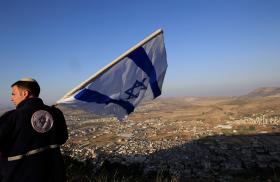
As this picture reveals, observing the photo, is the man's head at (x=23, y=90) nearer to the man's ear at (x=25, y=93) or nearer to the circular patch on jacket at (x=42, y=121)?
the man's ear at (x=25, y=93)

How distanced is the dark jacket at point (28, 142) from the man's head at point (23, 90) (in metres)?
0.08

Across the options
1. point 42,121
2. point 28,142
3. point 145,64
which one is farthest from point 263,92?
point 28,142

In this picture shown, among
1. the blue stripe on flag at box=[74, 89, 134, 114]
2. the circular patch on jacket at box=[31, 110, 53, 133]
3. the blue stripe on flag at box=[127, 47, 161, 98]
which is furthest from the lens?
the blue stripe on flag at box=[127, 47, 161, 98]

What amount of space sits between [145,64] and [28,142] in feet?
11.3

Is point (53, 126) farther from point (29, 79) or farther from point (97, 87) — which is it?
point (97, 87)

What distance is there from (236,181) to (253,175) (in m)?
3.24

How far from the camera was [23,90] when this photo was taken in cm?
392

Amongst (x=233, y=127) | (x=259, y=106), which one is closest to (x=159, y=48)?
(x=233, y=127)

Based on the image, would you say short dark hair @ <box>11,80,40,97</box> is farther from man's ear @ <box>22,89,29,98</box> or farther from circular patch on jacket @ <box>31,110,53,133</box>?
circular patch on jacket @ <box>31,110,53,133</box>

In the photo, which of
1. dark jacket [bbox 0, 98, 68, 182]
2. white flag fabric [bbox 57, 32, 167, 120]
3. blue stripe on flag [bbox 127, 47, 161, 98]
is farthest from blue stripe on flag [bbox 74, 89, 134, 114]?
dark jacket [bbox 0, 98, 68, 182]

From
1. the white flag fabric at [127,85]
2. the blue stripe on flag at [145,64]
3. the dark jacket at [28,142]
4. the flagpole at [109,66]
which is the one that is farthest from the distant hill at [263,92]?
the dark jacket at [28,142]

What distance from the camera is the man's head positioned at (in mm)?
3914

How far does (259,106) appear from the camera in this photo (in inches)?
2239

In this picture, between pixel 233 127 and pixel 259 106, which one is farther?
pixel 259 106
